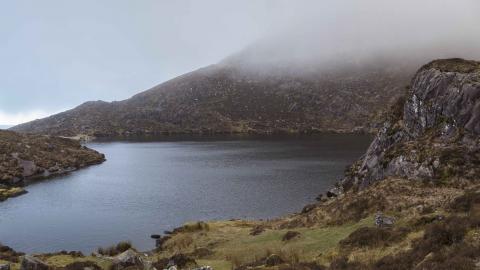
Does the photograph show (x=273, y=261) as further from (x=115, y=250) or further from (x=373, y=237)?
(x=115, y=250)

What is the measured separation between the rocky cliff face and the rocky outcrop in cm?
10021

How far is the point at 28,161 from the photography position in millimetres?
165375

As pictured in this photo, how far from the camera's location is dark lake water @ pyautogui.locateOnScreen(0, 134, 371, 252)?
7881 cm

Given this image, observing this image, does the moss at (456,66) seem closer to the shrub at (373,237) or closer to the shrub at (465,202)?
the shrub at (465,202)

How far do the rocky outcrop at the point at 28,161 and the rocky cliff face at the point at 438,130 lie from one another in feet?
329

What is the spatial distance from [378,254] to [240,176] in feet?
341

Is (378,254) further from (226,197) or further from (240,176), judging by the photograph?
(240,176)

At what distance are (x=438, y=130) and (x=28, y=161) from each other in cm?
14673

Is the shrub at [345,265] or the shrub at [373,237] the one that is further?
the shrub at [373,237]

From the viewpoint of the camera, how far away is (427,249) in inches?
915

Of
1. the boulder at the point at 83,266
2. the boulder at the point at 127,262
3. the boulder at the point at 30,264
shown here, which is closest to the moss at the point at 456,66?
the boulder at the point at 127,262

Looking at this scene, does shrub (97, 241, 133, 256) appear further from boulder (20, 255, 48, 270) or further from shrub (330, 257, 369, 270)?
shrub (330, 257, 369, 270)

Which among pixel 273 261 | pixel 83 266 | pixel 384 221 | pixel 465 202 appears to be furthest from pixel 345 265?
pixel 83 266

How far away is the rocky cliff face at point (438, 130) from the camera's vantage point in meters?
51.8
